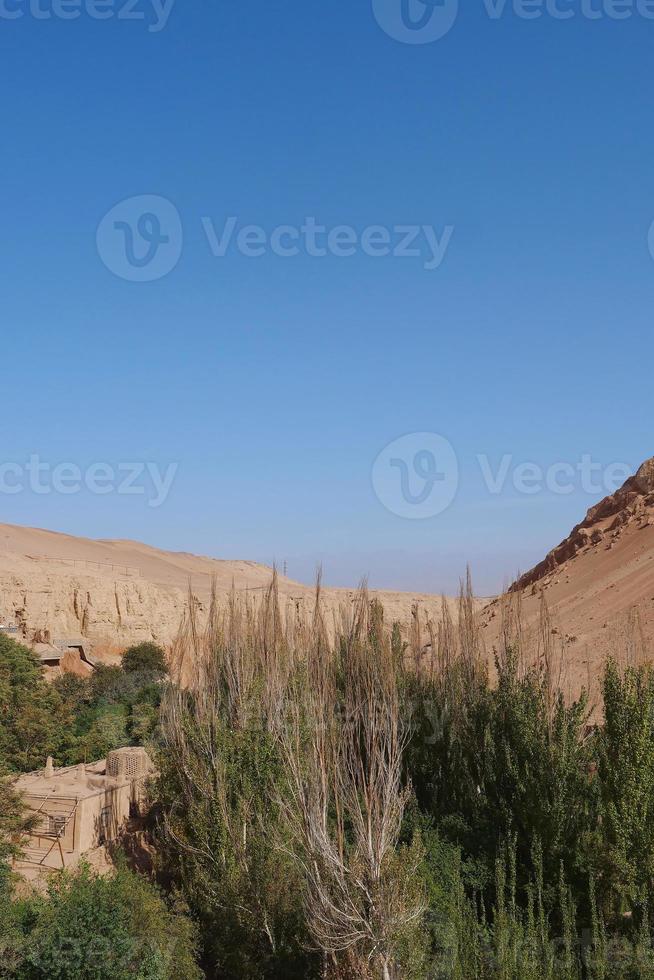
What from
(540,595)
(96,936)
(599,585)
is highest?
Result: (599,585)

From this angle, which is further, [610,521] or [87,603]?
[610,521]

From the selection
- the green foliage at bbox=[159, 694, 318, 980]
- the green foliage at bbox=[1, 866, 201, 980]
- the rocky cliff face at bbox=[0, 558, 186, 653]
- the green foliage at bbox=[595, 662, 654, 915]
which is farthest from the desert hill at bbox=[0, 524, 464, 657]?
the green foliage at bbox=[1, 866, 201, 980]

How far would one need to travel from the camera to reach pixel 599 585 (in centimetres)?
3083

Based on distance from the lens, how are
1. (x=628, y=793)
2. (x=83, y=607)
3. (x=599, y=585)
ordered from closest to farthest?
(x=628, y=793), (x=599, y=585), (x=83, y=607)

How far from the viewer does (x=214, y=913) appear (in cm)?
1237

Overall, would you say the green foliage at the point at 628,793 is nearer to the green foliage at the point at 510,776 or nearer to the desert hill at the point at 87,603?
the green foliage at the point at 510,776

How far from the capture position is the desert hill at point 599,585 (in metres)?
24.7

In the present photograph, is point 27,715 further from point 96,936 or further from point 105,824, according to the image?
point 96,936

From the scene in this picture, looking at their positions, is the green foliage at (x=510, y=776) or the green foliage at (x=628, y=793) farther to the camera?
the green foliage at (x=510, y=776)

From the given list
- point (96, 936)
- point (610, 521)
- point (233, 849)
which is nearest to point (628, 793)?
point (233, 849)

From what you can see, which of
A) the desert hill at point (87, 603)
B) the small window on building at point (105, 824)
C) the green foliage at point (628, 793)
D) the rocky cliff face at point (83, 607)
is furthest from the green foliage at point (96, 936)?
the rocky cliff face at point (83, 607)

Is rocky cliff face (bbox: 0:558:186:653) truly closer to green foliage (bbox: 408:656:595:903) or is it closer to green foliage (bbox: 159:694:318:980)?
green foliage (bbox: 159:694:318:980)

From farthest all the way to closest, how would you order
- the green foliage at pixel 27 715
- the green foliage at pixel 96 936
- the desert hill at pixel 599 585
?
the desert hill at pixel 599 585 → the green foliage at pixel 27 715 → the green foliage at pixel 96 936

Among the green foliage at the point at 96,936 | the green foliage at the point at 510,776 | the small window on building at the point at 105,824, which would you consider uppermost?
the green foliage at the point at 510,776
